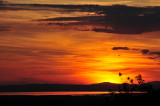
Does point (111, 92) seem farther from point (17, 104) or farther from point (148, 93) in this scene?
point (17, 104)

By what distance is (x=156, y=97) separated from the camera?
49438 millimetres

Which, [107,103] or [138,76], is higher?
[138,76]

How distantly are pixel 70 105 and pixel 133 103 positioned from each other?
217 feet

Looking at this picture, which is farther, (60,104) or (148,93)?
(60,104)

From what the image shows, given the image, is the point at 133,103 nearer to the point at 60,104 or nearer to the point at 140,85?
the point at 140,85

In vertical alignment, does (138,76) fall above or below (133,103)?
above

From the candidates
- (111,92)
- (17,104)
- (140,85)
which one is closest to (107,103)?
(111,92)

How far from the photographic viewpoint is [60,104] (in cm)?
12188

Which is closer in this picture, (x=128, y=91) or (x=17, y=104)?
(x=128, y=91)

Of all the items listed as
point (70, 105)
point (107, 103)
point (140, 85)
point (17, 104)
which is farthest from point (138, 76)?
point (17, 104)

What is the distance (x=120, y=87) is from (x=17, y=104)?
7443 cm

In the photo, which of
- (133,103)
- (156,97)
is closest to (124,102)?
(133,103)

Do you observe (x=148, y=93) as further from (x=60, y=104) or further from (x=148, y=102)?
(x=60, y=104)

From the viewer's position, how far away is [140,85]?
51438 mm
